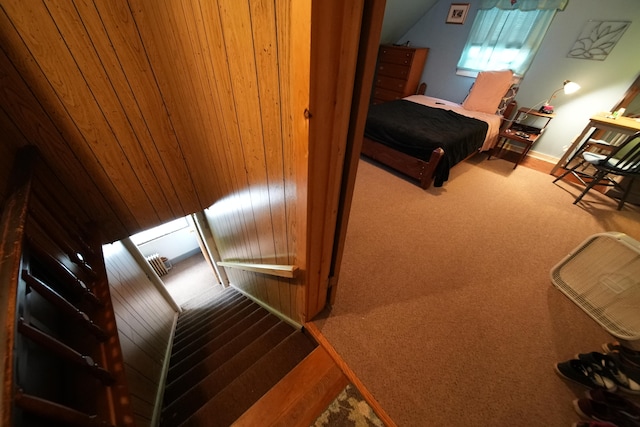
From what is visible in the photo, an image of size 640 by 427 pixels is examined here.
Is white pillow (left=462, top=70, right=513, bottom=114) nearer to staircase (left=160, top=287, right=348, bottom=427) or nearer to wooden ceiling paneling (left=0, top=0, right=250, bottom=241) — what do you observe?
wooden ceiling paneling (left=0, top=0, right=250, bottom=241)

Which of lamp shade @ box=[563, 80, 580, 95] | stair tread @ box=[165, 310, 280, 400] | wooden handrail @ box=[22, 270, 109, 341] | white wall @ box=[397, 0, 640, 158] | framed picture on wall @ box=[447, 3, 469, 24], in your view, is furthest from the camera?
framed picture on wall @ box=[447, 3, 469, 24]

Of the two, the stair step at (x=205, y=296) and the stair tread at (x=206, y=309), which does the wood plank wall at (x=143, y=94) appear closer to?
the stair tread at (x=206, y=309)

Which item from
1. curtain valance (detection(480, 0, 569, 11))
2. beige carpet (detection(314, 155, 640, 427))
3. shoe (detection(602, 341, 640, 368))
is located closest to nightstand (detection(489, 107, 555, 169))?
beige carpet (detection(314, 155, 640, 427))

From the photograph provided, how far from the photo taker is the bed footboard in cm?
251

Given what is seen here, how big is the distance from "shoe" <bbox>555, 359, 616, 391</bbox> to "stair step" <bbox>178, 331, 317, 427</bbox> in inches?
55.0

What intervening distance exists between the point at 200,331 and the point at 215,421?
3.25 feet

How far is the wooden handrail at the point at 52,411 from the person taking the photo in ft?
1.36

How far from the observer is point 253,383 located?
4.08 feet

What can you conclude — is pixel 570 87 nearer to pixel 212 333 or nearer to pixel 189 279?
pixel 212 333

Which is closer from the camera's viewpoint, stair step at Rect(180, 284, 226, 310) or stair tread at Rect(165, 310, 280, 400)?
stair tread at Rect(165, 310, 280, 400)

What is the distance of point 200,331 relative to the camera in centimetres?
194

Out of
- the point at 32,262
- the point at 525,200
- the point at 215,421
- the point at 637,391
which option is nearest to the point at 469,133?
the point at 525,200

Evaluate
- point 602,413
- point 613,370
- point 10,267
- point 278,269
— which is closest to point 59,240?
point 10,267

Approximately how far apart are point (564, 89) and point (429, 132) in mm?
2198
